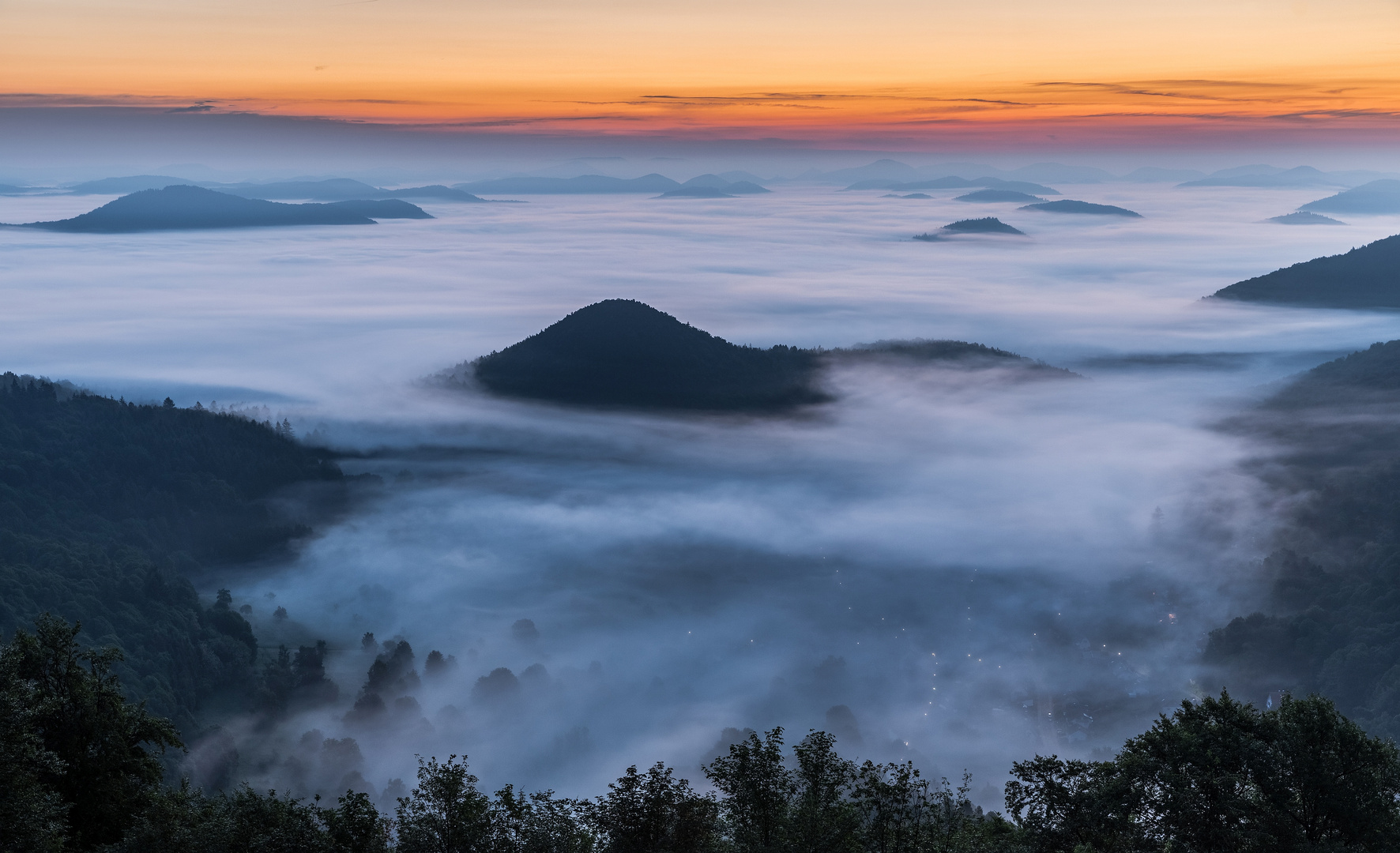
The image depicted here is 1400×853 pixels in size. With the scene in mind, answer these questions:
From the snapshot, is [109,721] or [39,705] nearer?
[39,705]

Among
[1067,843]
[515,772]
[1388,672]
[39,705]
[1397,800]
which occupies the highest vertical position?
[39,705]

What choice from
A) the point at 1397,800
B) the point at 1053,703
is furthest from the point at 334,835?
the point at 1053,703

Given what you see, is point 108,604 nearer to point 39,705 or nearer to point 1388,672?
point 39,705

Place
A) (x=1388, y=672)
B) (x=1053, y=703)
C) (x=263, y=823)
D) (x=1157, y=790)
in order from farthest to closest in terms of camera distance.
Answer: (x=1053, y=703) < (x=1388, y=672) < (x=1157, y=790) < (x=263, y=823)

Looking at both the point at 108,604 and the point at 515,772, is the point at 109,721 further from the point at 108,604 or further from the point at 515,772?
the point at 108,604

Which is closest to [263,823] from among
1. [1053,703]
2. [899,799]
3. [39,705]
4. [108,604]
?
[39,705]

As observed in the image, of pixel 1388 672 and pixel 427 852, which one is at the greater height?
pixel 427 852

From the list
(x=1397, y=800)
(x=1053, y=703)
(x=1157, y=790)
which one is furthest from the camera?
(x=1053, y=703)
